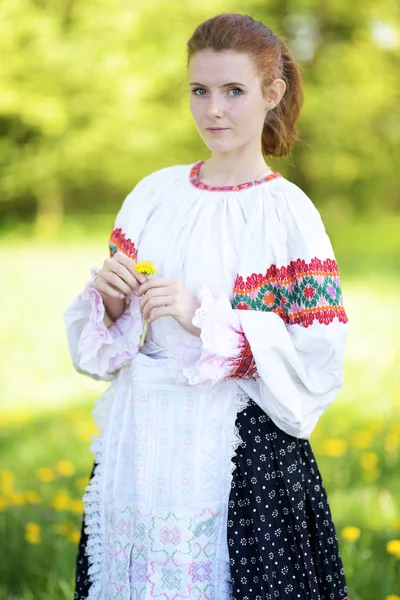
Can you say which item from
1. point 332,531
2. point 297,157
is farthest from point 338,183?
point 332,531

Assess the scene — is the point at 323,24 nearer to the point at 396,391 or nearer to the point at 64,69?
the point at 64,69

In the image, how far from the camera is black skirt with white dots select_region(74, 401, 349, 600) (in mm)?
1879

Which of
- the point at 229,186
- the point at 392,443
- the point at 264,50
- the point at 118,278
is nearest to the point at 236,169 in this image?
the point at 229,186

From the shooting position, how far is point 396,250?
38.9ft

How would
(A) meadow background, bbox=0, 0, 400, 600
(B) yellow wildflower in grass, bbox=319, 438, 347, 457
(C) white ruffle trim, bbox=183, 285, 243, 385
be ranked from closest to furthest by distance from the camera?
(C) white ruffle trim, bbox=183, 285, 243, 385, (B) yellow wildflower in grass, bbox=319, 438, 347, 457, (A) meadow background, bbox=0, 0, 400, 600

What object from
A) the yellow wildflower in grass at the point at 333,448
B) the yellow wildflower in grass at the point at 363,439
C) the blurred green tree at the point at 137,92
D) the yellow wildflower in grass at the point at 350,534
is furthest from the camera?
the blurred green tree at the point at 137,92

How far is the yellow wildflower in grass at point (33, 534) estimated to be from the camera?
2929 millimetres

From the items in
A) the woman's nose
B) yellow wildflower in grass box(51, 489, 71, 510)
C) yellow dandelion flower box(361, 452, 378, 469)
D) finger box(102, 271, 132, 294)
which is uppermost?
the woman's nose

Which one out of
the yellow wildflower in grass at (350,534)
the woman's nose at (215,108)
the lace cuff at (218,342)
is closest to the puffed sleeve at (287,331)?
the lace cuff at (218,342)

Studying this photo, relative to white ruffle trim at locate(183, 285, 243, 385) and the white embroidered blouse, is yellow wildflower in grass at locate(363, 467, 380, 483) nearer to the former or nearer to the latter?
the white embroidered blouse

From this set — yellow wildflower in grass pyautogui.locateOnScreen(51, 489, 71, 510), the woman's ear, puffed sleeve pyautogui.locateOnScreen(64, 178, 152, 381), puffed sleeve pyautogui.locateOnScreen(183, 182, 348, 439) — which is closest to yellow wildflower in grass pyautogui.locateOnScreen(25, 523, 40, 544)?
yellow wildflower in grass pyautogui.locateOnScreen(51, 489, 71, 510)

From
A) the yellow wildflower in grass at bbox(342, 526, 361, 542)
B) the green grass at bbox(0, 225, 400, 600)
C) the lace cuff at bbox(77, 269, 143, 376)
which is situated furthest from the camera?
the green grass at bbox(0, 225, 400, 600)

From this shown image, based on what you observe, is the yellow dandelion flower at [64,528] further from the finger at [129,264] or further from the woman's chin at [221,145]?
the woman's chin at [221,145]

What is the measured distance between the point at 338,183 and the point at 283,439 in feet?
48.9
